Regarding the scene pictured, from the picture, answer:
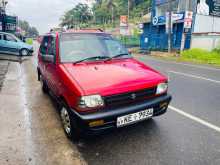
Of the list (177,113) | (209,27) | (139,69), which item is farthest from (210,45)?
(139,69)

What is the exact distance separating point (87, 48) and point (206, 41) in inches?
653

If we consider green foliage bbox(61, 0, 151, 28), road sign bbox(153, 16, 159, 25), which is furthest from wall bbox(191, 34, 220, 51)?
green foliage bbox(61, 0, 151, 28)

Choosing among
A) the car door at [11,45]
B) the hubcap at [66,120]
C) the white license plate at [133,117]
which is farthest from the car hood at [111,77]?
the car door at [11,45]

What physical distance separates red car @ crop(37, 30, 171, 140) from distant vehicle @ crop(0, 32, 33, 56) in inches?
517

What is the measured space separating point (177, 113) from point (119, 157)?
2102mm

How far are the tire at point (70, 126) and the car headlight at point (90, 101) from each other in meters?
0.30

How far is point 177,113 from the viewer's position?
4371 millimetres

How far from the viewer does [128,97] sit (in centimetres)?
292

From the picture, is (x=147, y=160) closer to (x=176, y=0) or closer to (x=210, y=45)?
(x=210, y=45)

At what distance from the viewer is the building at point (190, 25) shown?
17439 mm

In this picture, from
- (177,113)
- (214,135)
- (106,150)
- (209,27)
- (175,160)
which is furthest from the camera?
(209,27)

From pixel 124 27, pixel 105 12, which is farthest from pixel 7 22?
pixel 105 12

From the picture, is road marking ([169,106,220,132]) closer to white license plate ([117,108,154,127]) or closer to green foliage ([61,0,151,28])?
white license plate ([117,108,154,127])

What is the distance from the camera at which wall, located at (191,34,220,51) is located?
1691 cm
